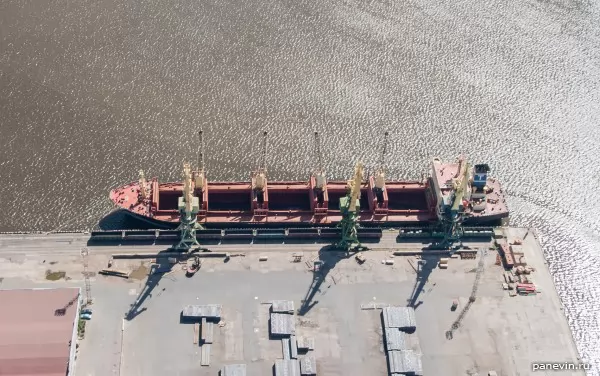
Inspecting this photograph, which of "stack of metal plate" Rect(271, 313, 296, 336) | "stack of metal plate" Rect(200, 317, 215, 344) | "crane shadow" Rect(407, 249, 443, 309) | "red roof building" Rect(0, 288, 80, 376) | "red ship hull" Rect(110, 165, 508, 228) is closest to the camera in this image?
"red roof building" Rect(0, 288, 80, 376)

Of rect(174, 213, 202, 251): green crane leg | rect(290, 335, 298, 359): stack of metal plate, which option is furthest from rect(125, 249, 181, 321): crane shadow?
rect(290, 335, 298, 359): stack of metal plate

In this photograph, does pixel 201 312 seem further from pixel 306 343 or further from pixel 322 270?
pixel 322 270

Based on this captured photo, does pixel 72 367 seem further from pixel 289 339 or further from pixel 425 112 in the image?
pixel 425 112

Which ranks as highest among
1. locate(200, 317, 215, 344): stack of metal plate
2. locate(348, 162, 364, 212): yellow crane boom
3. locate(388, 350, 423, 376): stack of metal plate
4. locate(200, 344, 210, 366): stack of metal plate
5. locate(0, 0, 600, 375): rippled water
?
locate(0, 0, 600, 375): rippled water

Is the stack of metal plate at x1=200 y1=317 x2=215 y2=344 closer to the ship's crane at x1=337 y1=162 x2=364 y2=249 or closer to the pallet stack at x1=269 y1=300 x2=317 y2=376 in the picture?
the pallet stack at x1=269 y1=300 x2=317 y2=376

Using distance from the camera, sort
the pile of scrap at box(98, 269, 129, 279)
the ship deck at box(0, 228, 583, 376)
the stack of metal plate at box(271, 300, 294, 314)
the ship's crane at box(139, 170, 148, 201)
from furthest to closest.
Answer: the ship's crane at box(139, 170, 148, 201)
the pile of scrap at box(98, 269, 129, 279)
the stack of metal plate at box(271, 300, 294, 314)
the ship deck at box(0, 228, 583, 376)

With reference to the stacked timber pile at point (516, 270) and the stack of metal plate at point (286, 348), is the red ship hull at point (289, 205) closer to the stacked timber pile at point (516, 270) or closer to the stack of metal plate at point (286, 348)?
the stacked timber pile at point (516, 270)

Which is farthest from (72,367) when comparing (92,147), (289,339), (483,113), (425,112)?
(483,113)

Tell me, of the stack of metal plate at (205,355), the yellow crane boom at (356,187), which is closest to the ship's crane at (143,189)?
the stack of metal plate at (205,355)
